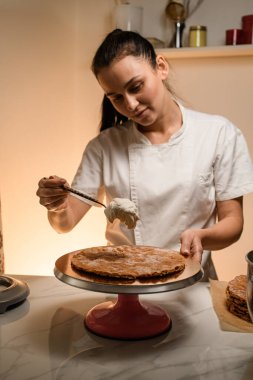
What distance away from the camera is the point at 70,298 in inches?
47.6

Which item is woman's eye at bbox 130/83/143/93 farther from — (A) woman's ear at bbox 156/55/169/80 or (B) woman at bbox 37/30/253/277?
(A) woman's ear at bbox 156/55/169/80

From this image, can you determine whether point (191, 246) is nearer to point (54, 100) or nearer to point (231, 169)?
point (231, 169)

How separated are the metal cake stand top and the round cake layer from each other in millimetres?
13

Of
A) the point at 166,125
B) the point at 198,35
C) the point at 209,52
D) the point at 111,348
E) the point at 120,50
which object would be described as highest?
the point at 198,35

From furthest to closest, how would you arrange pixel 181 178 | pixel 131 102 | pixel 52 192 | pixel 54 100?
pixel 54 100 → pixel 181 178 → pixel 131 102 → pixel 52 192

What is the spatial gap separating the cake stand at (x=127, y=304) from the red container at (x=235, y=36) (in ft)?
5.91

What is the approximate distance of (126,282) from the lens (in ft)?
3.04

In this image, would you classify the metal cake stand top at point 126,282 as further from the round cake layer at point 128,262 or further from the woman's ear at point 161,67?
the woman's ear at point 161,67

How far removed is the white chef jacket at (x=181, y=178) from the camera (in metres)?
1.63

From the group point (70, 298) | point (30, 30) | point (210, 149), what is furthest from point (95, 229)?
point (70, 298)

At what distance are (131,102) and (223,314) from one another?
748 mm

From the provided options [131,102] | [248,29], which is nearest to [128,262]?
[131,102]

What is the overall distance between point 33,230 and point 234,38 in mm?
1586

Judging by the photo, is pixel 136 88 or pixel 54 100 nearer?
pixel 136 88
